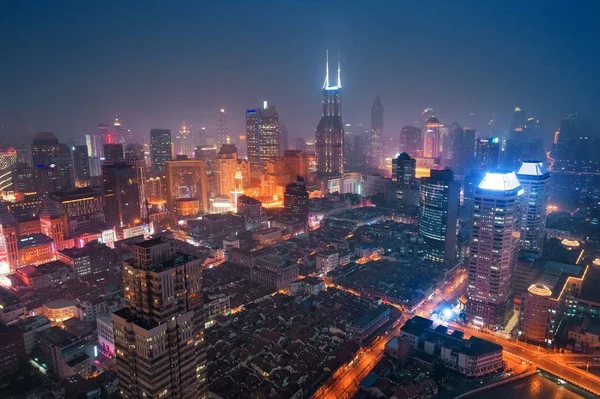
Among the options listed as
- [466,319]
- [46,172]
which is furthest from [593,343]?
[46,172]

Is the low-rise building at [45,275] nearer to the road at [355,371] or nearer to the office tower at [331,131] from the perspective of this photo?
the road at [355,371]

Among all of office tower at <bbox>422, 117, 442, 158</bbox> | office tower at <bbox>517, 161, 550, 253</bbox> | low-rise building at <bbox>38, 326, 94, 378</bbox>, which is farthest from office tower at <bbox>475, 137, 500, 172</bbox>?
low-rise building at <bbox>38, 326, 94, 378</bbox>

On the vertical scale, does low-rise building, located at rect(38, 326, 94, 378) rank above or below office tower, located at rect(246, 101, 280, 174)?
below

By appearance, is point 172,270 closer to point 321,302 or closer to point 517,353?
point 321,302

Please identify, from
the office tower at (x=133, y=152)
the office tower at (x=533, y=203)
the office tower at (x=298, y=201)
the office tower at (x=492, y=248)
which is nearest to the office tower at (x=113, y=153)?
the office tower at (x=133, y=152)

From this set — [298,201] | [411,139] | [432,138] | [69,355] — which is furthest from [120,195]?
[432,138]

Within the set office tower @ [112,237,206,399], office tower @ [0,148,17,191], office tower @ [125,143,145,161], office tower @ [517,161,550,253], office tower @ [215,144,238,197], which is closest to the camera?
office tower @ [112,237,206,399]

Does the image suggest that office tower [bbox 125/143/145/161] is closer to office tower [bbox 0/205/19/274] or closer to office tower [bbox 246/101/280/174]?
office tower [bbox 246/101/280/174]
